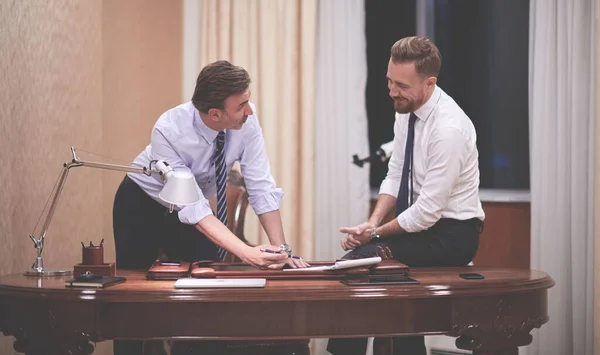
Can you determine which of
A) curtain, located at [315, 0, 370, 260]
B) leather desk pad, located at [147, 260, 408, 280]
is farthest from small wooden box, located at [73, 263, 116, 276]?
curtain, located at [315, 0, 370, 260]

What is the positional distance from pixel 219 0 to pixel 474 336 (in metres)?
3.20

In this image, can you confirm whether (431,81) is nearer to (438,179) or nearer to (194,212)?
(438,179)

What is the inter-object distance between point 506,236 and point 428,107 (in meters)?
1.72

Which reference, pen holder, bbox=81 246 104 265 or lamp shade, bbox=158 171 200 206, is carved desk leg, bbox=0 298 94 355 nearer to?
pen holder, bbox=81 246 104 265

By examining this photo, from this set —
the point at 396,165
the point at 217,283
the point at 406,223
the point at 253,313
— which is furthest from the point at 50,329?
the point at 396,165

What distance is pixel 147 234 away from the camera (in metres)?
2.97

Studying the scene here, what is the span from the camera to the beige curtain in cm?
464

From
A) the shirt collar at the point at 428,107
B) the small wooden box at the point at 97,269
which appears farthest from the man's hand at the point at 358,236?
the small wooden box at the point at 97,269

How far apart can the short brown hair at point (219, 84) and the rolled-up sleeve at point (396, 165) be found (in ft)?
2.77

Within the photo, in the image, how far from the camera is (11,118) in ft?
11.1

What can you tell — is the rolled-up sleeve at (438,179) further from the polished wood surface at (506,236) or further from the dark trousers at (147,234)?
the polished wood surface at (506,236)

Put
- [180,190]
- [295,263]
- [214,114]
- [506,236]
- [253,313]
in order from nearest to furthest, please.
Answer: [253,313] → [180,190] → [295,263] → [214,114] → [506,236]

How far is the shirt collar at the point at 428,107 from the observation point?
304cm

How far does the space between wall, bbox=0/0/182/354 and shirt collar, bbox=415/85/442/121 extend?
1.84 m
